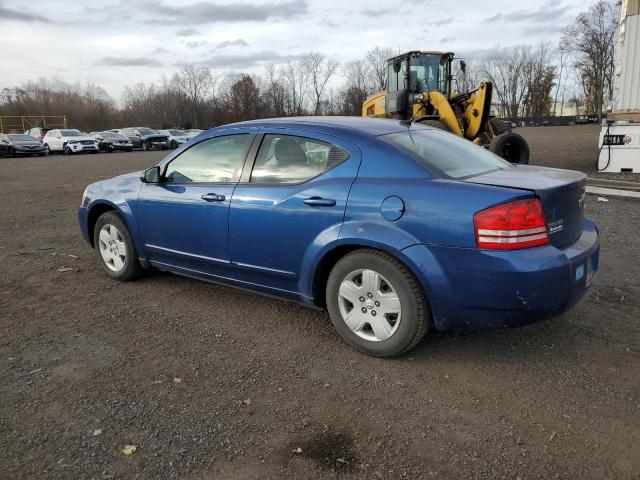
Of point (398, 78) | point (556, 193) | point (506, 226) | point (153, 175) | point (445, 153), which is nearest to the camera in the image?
point (506, 226)

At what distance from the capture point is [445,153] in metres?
3.68

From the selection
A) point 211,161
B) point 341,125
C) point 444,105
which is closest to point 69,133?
point 444,105

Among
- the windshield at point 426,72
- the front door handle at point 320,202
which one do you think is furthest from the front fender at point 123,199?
the windshield at point 426,72

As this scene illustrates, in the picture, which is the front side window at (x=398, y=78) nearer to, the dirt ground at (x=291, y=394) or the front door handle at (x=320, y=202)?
the dirt ground at (x=291, y=394)

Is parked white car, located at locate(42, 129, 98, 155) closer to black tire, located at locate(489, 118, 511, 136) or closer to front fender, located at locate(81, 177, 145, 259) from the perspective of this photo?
black tire, located at locate(489, 118, 511, 136)

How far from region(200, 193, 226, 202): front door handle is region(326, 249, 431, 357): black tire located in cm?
115

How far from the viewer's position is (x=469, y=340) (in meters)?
3.67

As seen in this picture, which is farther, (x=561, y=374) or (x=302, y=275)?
(x=302, y=275)

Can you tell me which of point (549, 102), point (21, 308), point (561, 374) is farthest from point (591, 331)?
point (549, 102)

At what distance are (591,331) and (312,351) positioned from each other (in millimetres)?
2046

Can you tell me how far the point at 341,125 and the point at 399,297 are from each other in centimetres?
137

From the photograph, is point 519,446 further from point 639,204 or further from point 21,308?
point 639,204

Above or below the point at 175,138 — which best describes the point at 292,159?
below

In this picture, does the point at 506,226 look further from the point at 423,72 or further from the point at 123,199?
the point at 423,72
